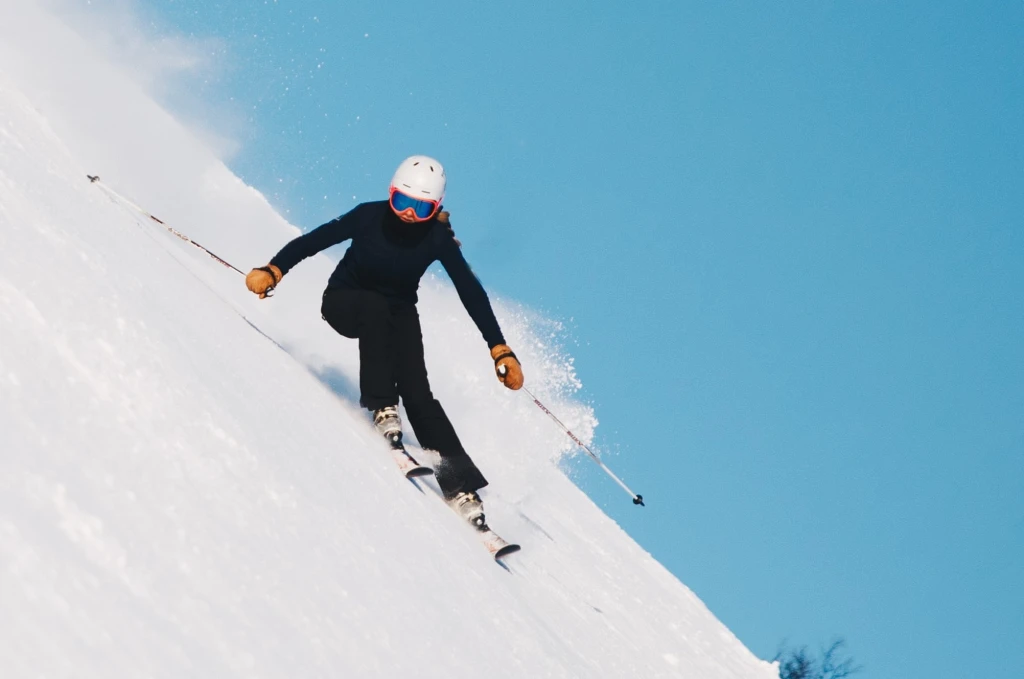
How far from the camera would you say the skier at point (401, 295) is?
496cm

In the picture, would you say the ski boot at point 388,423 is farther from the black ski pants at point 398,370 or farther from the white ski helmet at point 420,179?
the white ski helmet at point 420,179

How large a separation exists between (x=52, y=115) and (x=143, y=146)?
1.47 meters

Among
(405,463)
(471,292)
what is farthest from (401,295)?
(405,463)

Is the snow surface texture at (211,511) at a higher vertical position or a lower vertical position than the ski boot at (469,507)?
lower

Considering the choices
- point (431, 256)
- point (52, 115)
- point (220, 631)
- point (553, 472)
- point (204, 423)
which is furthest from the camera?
point (553, 472)

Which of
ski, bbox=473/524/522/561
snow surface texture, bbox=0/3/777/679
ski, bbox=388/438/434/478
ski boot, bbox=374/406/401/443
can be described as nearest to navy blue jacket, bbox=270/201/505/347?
snow surface texture, bbox=0/3/777/679

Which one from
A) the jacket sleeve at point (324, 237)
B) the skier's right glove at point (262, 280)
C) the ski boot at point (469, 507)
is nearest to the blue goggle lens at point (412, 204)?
the jacket sleeve at point (324, 237)

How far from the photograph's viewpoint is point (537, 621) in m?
4.10

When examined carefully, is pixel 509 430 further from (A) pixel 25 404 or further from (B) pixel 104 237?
(A) pixel 25 404

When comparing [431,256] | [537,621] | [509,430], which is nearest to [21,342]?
[537,621]

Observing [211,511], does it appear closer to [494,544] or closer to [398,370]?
[494,544]

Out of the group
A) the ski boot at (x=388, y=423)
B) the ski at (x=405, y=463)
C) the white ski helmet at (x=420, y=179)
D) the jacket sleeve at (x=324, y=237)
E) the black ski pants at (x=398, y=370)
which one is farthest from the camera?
the jacket sleeve at (x=324, y=237)

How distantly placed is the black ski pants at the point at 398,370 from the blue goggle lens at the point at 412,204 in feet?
1.36

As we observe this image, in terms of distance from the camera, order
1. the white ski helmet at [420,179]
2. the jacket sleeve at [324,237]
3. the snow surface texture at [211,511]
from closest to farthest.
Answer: the snow surface texture at [211,511] < the white ski helmet at [420,179] < the jacket sleeve at [324,237]
